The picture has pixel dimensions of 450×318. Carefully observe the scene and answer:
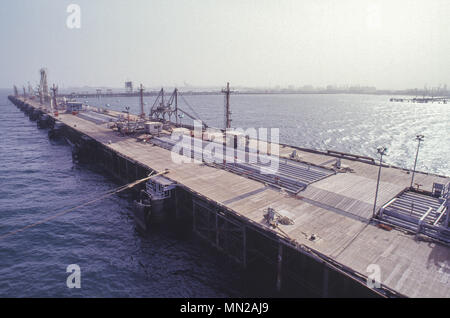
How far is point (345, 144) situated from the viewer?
3871 inches

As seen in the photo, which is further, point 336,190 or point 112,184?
point 112,184

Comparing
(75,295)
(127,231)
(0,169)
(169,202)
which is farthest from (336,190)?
(0,169)

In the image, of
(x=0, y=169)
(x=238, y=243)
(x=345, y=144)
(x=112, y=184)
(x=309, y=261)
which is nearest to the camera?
(x=309, y=261)

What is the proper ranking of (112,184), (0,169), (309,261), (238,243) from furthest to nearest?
(0,169) → (112,184) → (238,243) → (309,261)

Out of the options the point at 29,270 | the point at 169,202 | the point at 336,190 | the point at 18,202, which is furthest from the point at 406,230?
the point at 18,202

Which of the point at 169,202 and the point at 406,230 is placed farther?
the point at 169,202

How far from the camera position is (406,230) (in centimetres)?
2745

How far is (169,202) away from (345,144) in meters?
79.5

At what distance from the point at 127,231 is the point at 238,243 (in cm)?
1820

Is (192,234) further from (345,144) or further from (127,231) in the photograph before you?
(345,144)

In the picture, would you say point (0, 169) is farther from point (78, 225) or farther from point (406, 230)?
point (406, 230)
